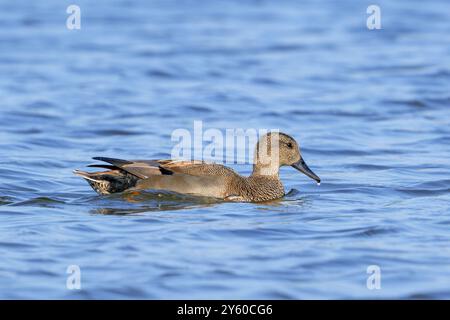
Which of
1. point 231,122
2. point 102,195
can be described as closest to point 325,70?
point 231,122

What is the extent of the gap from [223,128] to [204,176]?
474cm

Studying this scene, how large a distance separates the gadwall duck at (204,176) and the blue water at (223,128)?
15 cm

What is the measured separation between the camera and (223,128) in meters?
14.5

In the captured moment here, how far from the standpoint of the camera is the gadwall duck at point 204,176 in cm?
979

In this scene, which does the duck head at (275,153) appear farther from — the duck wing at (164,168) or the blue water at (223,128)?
the duck wing at (164,168)

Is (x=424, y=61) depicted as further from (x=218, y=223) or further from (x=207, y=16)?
(x=218, y=223)

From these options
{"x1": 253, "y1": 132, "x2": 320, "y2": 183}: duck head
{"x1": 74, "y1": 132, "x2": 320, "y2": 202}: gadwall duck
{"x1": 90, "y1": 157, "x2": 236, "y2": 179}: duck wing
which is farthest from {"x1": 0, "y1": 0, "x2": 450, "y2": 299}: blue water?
{"x1": 253, "y1": 132, "x2": 320, "y2": 183}: duck head

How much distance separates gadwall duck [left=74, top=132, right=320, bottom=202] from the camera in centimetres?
979

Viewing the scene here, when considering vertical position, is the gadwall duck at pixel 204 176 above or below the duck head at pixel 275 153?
below

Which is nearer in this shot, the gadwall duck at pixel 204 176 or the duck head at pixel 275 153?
the gadwall duck at pixel 204 176

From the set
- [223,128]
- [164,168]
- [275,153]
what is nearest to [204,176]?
[164,168]

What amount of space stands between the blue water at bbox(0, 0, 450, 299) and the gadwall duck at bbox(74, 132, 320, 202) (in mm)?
146

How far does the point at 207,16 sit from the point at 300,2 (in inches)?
131

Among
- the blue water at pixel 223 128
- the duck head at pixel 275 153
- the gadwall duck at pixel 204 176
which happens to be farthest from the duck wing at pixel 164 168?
the duck head at pixel 275 153
